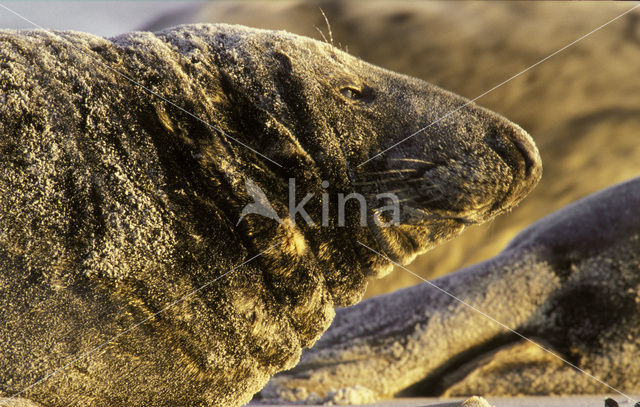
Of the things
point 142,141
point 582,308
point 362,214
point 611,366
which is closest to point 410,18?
point 582,308

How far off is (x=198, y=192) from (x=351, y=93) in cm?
28

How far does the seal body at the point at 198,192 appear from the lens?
632mm

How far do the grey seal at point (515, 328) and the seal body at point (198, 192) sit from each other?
0.66 meters

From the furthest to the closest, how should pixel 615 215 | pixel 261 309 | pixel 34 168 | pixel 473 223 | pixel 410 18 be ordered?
1. pixel 410 18
2. pixel 615 215
3. pixel 473 223
4. pixel 261 309
5. pixel 34 168

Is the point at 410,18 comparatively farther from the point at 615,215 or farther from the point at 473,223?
the point at 473,223

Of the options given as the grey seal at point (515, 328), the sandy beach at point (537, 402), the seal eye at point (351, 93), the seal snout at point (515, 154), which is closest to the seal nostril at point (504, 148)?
the seal snout at point (515, 154)

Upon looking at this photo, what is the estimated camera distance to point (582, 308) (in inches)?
58.2

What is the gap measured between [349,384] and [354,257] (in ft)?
2.41

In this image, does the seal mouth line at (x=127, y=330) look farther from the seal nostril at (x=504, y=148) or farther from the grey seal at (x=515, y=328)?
the grey seal at (x=515, y=328)

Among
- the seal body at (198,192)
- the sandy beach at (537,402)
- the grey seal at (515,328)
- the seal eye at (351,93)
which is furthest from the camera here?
the grey seal at (515,328)

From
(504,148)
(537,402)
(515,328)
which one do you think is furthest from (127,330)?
(515,328)

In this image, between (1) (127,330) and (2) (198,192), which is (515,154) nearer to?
(2) (198,192)

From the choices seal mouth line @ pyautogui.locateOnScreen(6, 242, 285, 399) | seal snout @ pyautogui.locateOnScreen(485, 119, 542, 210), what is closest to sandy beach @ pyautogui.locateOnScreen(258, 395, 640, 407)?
seal snout @ pyautogui.locateOnScreen(485, 119, 542, 210)

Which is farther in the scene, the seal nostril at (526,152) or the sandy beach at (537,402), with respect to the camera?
the sandy beach at (537,402)
